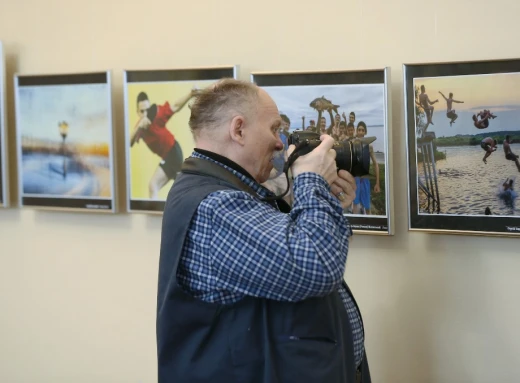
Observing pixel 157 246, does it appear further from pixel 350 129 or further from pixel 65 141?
pixel 350 129

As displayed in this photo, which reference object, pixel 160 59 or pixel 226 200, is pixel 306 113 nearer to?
pixel 160 59

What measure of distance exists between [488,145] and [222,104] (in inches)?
32.6

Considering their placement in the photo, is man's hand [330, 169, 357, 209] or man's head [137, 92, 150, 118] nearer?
man's hand [330, 169, 357, 209]

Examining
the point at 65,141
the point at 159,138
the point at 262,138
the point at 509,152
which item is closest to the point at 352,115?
the point at 509,152

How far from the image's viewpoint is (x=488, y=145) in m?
1.93

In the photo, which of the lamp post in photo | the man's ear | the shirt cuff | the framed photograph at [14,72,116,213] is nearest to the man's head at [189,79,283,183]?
the man's ear

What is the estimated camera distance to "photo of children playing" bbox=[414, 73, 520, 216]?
1.90m

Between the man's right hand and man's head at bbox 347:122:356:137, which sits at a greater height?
man's head at bbox 347:122:356:137

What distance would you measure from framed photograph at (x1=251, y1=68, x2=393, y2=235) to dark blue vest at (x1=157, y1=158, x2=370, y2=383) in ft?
2.05

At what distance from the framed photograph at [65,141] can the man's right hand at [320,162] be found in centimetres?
114

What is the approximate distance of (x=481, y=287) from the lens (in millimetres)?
2016

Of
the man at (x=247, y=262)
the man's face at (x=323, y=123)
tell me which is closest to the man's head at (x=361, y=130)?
the man's face at (x=323, y=123)

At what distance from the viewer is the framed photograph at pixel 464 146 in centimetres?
191

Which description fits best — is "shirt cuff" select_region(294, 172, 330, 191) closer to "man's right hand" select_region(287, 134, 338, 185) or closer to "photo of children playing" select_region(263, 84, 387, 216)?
"man's right hand" select_region(287, 134, 338, 185)
